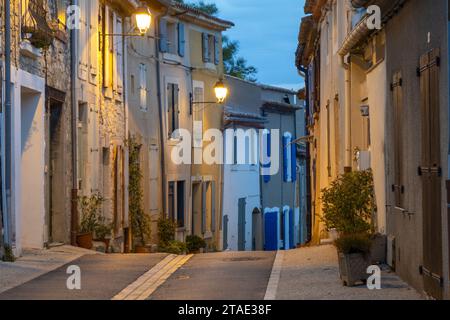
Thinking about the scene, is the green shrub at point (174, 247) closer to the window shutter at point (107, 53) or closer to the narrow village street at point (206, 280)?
the window shutter at point (107, 53)

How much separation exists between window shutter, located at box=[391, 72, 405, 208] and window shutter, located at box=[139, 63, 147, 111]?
17.6 m

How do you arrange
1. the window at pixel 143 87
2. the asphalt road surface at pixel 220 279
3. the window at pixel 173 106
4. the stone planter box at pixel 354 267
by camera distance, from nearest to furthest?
the asphalt road surface at pixel 220 279 → the stone planter box at pixel 354 267 → the window at pixel 143 87 → the window at pixel 173 106

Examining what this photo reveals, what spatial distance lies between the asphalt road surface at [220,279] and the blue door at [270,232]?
88.0 ft

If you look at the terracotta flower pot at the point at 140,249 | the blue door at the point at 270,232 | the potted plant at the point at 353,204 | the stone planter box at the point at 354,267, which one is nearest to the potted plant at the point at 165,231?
the terracotta flower pot at the point at 140,249

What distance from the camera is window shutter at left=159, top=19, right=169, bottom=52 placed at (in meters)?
34.4

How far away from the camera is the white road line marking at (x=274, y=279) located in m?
13.0

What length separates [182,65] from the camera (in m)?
36.3

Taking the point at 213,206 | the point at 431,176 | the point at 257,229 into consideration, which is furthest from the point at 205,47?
the point at 431,176

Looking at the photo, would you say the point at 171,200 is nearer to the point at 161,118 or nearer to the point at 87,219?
the point at 161,118

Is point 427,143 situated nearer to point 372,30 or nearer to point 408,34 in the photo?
point 408,34

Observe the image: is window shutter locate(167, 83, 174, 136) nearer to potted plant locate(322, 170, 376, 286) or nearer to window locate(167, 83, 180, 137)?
window locate(167, 83, 180, 137)

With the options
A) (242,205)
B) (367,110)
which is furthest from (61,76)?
(242,205)

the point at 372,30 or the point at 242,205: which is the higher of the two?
the point at 372,30

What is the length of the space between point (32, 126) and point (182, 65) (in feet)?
54.5
